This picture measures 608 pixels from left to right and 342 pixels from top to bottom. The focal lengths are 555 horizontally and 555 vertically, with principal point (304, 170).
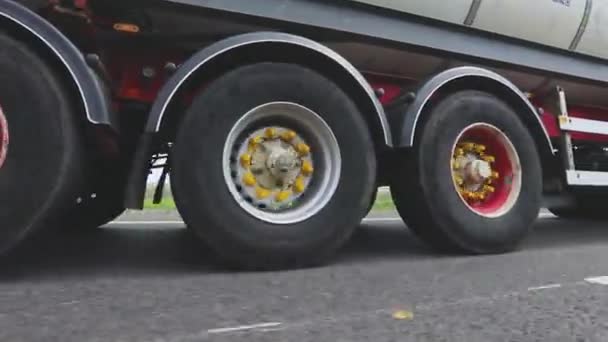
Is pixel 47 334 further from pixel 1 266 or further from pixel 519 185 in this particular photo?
pixel 519 185

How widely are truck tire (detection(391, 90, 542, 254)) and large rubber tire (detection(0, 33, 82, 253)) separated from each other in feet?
5.89

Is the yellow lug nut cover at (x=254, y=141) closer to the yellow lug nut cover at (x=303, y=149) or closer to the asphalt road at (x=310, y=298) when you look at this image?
the yellow lug nut cover at (x=303, y=149)

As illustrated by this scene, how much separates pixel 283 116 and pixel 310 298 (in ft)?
3.34

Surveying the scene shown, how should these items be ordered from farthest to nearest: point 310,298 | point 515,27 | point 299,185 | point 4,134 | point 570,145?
point 570,145
point 515,27
point 299,185
point 4,134
point 310,298

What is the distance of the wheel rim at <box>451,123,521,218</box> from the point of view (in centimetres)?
334

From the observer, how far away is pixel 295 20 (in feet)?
9.33

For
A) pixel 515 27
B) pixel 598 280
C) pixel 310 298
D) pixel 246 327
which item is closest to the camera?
pixel 246 327

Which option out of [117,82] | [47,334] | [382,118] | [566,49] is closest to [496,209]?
[382,118]

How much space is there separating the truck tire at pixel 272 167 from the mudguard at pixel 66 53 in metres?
0.38

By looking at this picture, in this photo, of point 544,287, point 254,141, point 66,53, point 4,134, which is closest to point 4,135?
point 4,134

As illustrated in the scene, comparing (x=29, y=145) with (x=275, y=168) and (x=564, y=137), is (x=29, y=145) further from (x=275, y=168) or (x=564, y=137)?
(x=564, y=137)

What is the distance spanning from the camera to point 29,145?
2.31 m

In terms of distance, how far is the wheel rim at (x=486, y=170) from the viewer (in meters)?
3.34

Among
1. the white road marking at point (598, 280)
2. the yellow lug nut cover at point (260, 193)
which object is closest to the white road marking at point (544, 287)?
the white road marking at point (598, 280)
